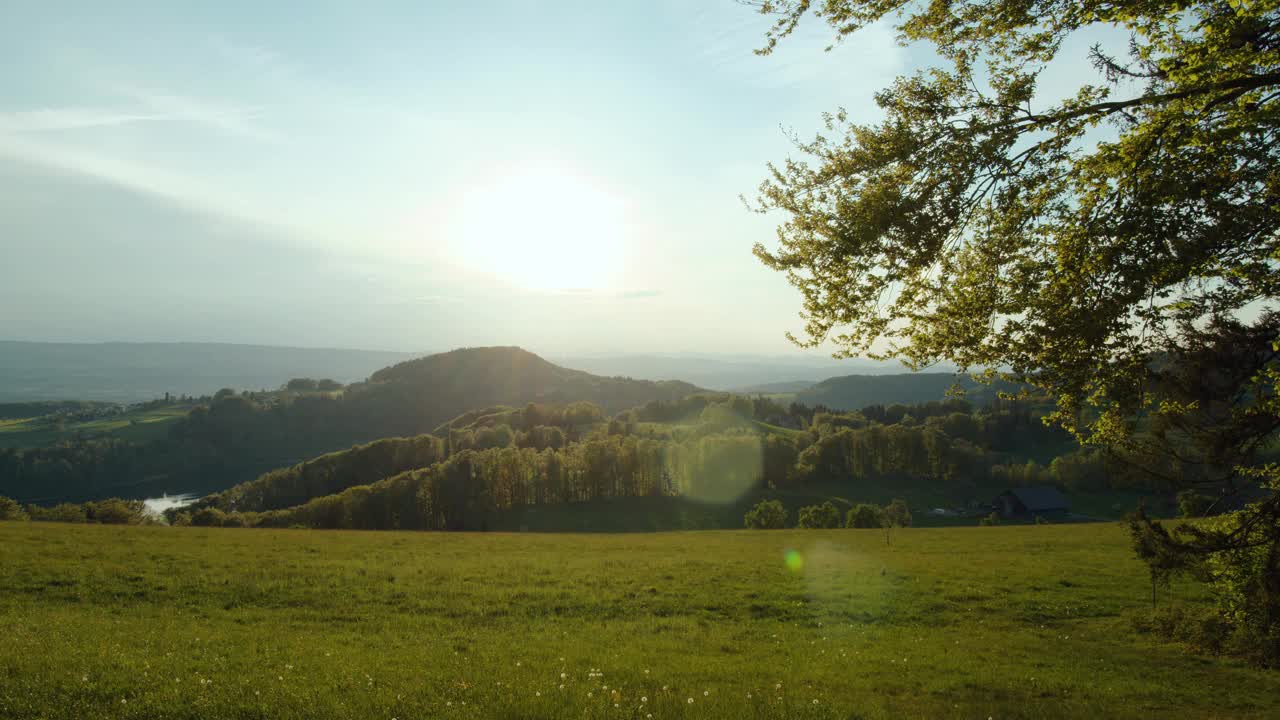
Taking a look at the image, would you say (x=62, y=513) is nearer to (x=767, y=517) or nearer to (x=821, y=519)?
(x=767, y=517)

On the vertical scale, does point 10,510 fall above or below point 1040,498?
above

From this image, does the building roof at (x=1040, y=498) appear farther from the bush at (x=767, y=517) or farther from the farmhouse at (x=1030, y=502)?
the bush at (x=767, y=517)

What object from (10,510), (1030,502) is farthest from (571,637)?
(1030,502)

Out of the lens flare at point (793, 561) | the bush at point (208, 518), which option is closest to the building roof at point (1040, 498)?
the lens flare at point (793, 561)

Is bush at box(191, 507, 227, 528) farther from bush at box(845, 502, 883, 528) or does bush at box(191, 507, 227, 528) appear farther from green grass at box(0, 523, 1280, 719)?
bush at box(845, 502, 883, 528)

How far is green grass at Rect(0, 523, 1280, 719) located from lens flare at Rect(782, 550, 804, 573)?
69 centimetres

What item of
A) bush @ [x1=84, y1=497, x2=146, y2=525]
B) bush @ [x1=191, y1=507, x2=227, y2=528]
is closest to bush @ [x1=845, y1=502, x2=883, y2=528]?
bush @ [x1=191, y1=507, x2=227, y2=528]

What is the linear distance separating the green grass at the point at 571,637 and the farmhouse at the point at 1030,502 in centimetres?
9272

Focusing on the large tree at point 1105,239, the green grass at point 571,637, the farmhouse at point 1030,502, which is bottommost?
the farmhouse at point 1030,502

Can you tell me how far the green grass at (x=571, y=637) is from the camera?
438 inches

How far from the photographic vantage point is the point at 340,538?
43.6m

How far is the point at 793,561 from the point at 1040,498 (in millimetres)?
107851

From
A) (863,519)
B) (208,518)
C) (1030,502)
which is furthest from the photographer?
(1030,502)

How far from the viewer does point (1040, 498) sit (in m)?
118
